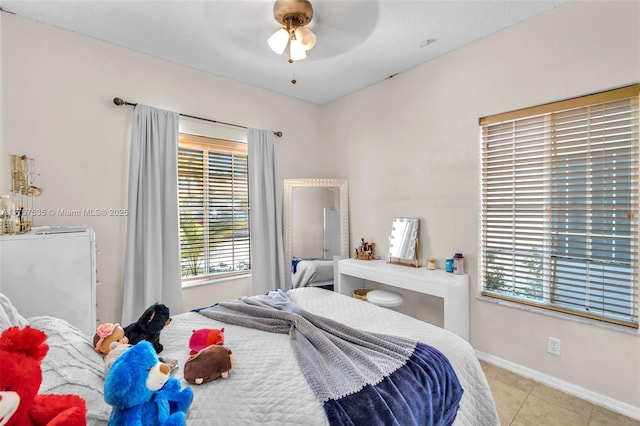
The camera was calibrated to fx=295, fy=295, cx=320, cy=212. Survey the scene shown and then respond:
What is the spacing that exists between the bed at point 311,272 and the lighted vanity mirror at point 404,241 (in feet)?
2.65

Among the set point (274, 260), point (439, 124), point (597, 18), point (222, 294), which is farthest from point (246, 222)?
point (597, 18)

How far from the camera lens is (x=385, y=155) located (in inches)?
128

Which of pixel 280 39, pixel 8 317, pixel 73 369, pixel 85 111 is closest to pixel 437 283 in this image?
pixel 280 39

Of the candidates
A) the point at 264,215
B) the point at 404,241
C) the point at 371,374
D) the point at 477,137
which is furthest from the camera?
the point at 264,215

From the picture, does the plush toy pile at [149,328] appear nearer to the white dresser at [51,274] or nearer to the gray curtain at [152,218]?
the white dresser at [51,274]

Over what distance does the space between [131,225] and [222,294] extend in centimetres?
115

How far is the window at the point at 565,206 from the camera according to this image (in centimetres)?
187

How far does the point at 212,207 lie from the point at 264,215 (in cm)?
57

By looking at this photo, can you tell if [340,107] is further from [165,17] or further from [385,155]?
[165,17]

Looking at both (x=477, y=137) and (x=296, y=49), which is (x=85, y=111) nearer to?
(x=296, y=49)

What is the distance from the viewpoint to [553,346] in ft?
7.02

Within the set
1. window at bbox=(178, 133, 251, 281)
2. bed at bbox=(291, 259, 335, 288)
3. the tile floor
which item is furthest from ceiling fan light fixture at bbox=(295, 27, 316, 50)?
the tile floor

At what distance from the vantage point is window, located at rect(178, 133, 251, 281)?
2.97 meters

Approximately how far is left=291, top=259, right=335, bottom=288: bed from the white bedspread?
1322 millimetres
